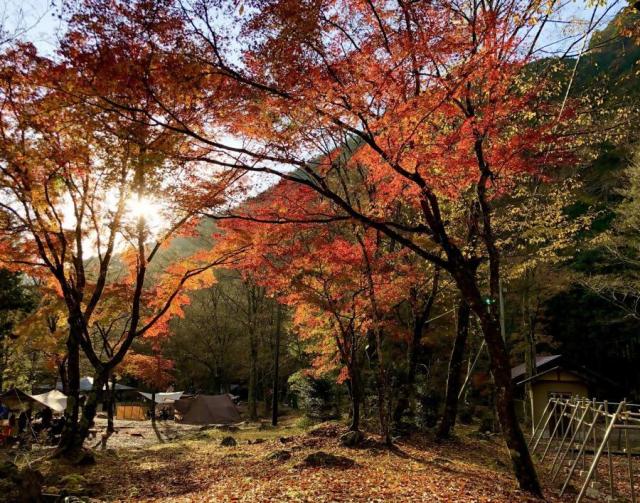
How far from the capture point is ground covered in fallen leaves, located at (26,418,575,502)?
7.42 m

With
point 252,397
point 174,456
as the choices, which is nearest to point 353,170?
point 174,456

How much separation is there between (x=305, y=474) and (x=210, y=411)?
22556mm

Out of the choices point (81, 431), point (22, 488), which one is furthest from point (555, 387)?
point (22, 488)

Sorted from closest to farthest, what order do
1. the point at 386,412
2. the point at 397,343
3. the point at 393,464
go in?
the point at 393,464, the point at 386,412, the point at 397,343

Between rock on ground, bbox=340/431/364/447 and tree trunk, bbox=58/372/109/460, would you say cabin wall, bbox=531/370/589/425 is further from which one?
tree trunk, bbox=58/372/109/460

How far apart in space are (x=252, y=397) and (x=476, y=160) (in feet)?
Result: 88.7

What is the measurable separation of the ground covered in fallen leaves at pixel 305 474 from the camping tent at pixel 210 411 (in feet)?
45.2

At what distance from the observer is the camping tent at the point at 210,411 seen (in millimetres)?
29375

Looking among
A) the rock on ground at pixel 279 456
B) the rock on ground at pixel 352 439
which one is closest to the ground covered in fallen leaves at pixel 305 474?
the rock on ground at pixel 279 456

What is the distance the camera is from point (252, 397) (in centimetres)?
3181

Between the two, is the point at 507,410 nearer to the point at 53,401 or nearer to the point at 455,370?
the point at 455,370

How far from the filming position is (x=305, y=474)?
8883mm

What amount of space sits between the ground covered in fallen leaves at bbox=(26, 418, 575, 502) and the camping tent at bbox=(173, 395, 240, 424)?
13778 mm

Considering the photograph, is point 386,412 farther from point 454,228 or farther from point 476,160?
point 476,160
